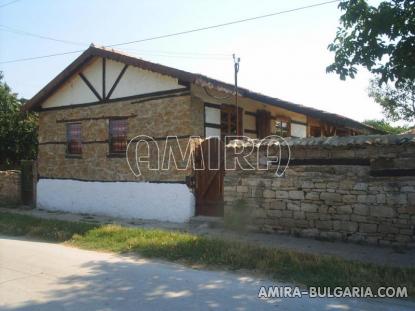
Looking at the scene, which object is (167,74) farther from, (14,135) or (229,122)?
(14,135)

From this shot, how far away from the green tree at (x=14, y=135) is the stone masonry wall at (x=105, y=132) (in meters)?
5.92

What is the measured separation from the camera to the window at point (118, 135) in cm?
1318

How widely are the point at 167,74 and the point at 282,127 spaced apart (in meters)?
6.33

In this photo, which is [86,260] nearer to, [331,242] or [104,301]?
[104,301]

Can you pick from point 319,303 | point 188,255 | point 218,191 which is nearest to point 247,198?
point 218,191

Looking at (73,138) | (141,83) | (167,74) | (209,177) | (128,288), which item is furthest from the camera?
(73,138)

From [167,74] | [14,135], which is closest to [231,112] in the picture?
[167,74]

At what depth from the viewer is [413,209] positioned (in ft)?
25.3

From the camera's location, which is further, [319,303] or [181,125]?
[181,125]

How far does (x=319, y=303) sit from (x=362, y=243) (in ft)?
12.2

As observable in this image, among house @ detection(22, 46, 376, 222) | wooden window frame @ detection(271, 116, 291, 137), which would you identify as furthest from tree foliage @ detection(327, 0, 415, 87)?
wooden window frame @ detection(271, 116, 291, 137)

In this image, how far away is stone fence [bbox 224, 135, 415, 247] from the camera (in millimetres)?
7871

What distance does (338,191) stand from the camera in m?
8.58

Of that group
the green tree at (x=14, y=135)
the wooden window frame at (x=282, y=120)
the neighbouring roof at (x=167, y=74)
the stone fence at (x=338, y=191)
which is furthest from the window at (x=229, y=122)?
the green tree at (x=14, y=135)
